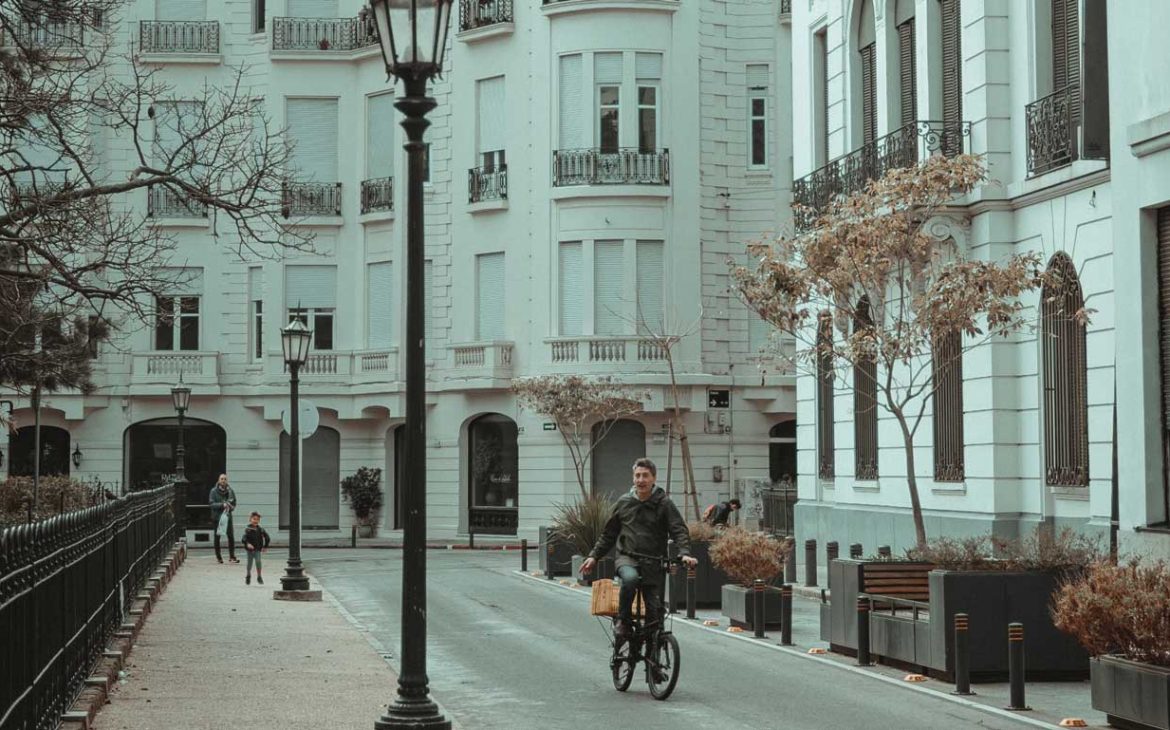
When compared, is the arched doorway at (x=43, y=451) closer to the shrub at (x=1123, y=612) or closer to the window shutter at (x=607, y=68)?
the window shutter at (x=607, y=68)

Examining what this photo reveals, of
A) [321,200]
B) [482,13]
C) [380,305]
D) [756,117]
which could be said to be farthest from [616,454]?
[482,13]

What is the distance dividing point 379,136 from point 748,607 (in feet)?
99.7

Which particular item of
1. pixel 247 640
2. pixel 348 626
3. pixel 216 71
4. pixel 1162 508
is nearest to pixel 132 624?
pixel 247 640

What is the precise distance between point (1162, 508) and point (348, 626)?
941 cm

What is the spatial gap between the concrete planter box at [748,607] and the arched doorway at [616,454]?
22.9 metres

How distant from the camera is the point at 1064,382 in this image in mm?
24219

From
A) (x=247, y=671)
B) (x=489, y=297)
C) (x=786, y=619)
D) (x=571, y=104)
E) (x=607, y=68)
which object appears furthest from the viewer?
(x=489, y=297)

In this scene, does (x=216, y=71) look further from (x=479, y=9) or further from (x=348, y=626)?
(x=348, y=626)

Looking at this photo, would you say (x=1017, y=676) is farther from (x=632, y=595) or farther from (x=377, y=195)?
(x=377, y=195)

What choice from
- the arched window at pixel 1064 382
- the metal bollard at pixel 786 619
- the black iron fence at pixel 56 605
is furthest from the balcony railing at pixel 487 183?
the black iron fence at pixel 56 605

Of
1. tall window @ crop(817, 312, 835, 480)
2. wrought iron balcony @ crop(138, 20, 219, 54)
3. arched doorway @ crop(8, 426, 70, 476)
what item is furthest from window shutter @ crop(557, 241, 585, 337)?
arched doorway @ crop(8, 426, 70, 476)

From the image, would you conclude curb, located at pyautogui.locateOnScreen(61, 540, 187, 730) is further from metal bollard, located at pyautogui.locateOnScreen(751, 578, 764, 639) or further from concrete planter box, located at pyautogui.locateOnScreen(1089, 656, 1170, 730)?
concrete planter box, located at pyautogui.locateOnScreen(1089, 656, 1170, 730)

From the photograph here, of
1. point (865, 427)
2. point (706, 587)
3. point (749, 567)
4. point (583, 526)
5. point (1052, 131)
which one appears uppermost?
point (1052, 131)

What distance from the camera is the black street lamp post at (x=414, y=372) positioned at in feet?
34.3
